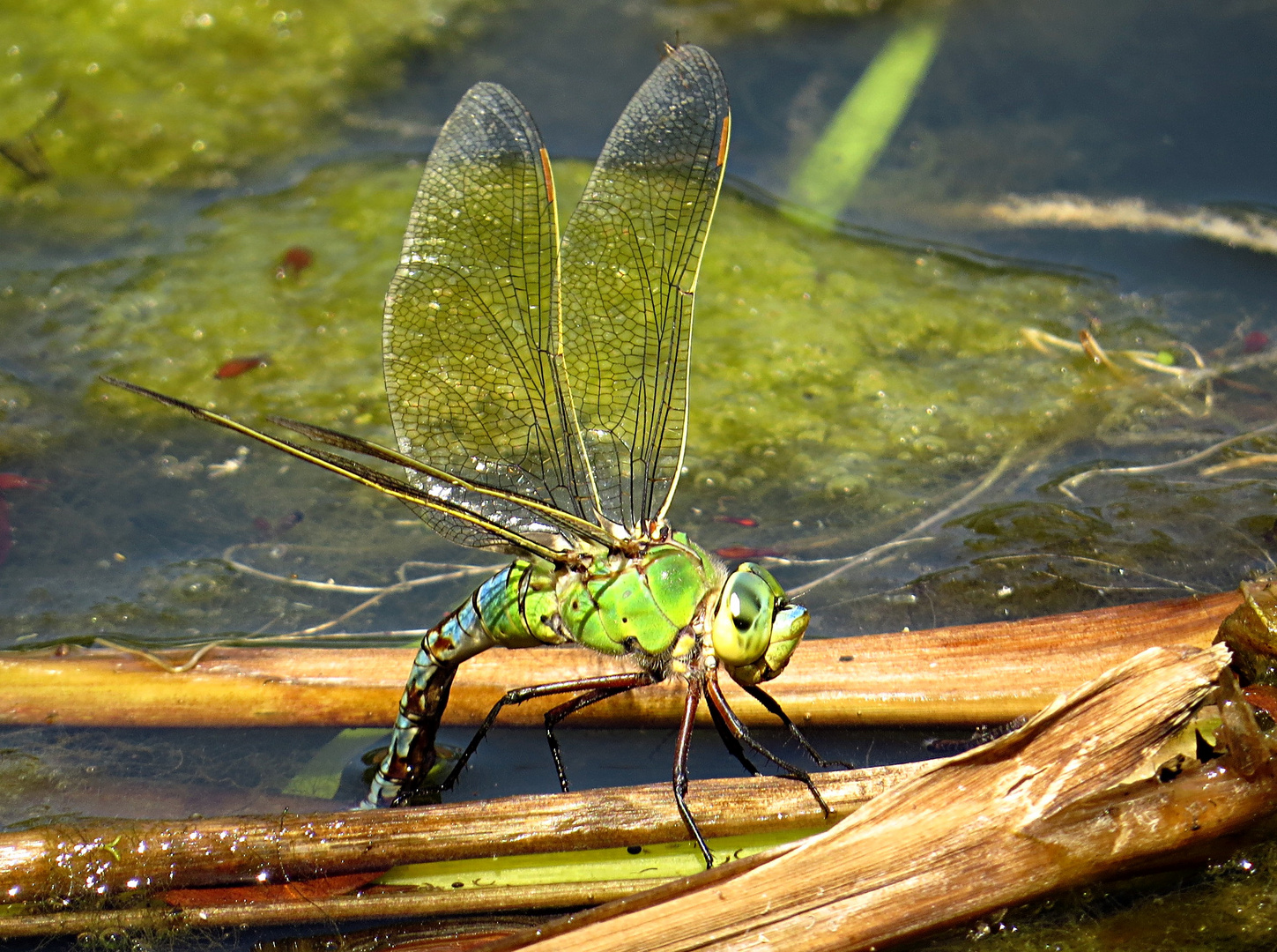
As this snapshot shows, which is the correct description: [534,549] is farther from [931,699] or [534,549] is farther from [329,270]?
[329,270]

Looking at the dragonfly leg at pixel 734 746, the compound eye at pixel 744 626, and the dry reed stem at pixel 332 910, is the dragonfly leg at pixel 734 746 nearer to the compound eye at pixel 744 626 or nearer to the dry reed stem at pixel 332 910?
the compound eye at pixel 744 626

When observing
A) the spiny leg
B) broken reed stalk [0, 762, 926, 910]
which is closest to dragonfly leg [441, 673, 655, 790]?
the spiny leg

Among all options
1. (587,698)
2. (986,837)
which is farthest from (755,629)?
(986,837)

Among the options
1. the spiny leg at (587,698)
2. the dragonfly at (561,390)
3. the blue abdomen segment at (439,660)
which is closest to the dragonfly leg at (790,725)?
the dragonfly at (561,390)

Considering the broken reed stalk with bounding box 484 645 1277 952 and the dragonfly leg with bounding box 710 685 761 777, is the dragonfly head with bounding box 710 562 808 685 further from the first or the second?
the broken reed stalk with bounding box 484 645 1277 952

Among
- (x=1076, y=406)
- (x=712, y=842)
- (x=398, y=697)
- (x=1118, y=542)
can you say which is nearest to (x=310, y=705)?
(x=398, y=697)
